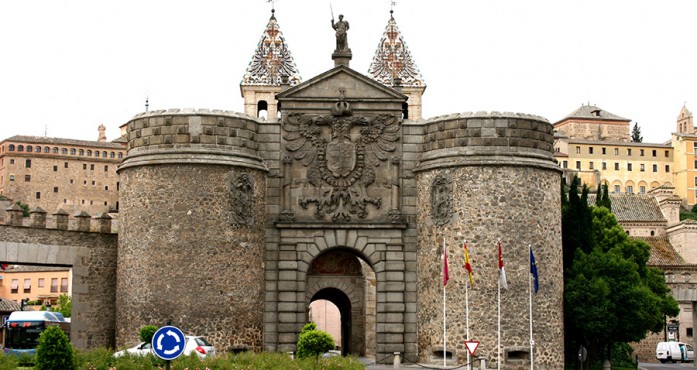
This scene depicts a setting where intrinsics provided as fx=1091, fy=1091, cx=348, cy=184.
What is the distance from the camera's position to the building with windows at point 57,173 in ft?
478

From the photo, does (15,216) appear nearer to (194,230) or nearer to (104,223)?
(104,223)

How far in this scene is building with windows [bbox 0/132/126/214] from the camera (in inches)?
5738

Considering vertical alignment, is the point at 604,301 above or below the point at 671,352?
above

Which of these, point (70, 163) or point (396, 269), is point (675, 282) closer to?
point (396, 269)

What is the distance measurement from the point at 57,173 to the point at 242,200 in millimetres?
114767

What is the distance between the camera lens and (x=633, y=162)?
5625 inches

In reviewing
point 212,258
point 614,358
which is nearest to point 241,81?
point 614,358

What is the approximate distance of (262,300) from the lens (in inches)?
1492

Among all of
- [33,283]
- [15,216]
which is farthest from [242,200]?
[33,283]

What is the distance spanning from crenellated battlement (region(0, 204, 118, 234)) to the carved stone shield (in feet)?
27.9

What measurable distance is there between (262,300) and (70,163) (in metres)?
116

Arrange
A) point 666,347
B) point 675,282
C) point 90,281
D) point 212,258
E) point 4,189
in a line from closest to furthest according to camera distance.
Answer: point 212,258 < point 90,281 < point 675,282 < point 666,347 < point 4,189

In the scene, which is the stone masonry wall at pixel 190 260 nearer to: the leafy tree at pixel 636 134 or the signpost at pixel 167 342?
the signpost at pixel 167 342

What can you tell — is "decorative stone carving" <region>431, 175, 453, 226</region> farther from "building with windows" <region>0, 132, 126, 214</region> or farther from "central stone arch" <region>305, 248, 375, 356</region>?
"building with windows" <region>0, 132, 126, 214</region>
